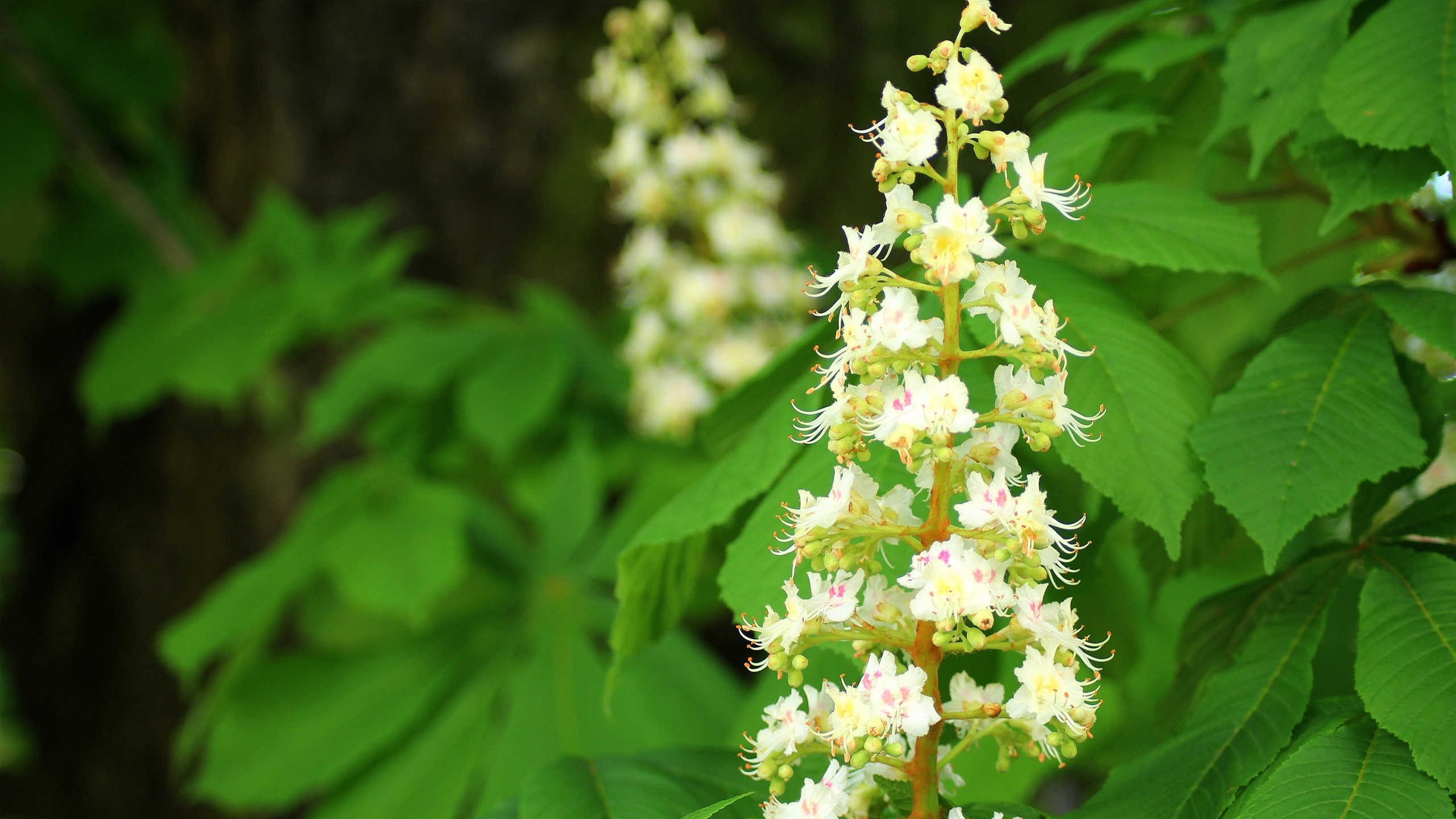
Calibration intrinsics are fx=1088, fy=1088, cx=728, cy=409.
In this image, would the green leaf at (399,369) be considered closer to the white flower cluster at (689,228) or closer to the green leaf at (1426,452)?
the white flower cluster at (689,228)

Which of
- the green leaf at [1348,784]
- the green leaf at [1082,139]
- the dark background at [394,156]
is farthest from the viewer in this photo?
the dark background at [394,156]

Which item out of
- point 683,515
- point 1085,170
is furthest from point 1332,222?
point 683,515

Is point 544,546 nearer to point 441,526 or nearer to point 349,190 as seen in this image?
point 441,526

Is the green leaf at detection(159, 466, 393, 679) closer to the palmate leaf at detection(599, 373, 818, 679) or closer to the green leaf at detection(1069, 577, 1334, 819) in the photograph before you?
the palmate leaf at detection(599, 373, 818, 679)

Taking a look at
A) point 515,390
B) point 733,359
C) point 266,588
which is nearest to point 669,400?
point 733,359

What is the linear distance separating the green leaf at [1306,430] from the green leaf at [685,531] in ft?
1.09

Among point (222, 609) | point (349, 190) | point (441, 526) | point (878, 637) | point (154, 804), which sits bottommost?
point (154, 804)

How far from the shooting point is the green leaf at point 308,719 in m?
1.74

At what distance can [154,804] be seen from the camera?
3.69 meters

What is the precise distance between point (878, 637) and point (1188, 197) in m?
0.51

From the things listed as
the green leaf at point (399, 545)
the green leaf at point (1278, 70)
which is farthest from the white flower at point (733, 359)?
the green leaf at point (1278, 70)

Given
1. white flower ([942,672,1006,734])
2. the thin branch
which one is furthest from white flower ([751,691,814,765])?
the thin branch

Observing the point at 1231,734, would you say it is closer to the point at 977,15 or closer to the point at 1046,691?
the point at 1046,691

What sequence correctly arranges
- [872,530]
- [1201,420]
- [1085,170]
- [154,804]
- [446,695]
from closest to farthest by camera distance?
[872,530], [1201,420], [1085,170], [446,695], [154,804]
